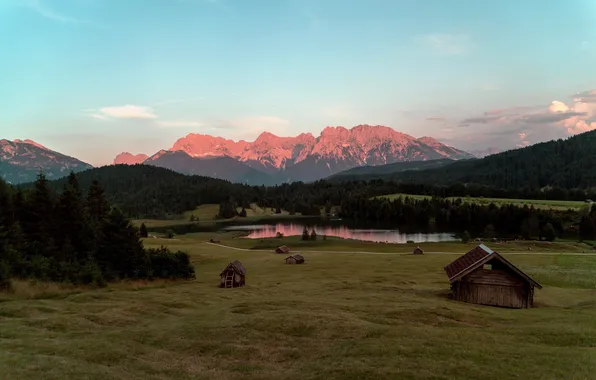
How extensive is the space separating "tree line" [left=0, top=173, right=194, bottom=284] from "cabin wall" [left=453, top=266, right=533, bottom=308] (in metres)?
35.0

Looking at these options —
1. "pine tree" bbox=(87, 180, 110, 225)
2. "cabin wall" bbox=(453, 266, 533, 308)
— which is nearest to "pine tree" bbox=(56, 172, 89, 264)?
"pine tree" bbox=(87, 180, 110, 225)

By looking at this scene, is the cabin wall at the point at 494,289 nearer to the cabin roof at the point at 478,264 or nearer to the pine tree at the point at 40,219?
the cabin roof at the point at 478,264

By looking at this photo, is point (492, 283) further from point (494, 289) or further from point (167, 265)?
point (167, 265)

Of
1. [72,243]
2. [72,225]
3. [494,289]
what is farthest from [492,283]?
[72,243]

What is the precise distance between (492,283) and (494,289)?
0.59 m

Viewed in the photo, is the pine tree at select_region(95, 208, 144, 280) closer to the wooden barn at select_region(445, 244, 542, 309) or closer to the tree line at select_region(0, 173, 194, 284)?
the tree line at select_region(0, 173, 194, 284)

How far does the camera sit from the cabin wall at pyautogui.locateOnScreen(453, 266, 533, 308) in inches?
1500

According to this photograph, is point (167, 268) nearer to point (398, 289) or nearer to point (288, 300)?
point (288, 300)

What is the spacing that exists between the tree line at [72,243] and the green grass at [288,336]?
623 centimetres

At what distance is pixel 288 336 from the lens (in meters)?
24.0

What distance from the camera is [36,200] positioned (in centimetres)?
5784

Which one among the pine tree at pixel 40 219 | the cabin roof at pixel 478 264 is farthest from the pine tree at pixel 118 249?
the cabin roof at pixel 478 264

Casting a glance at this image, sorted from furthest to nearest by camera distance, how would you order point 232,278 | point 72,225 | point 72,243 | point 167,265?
point 72,243 < point 72,225 < point 167,265 < point 232,278

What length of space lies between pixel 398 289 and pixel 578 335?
2189 cm
